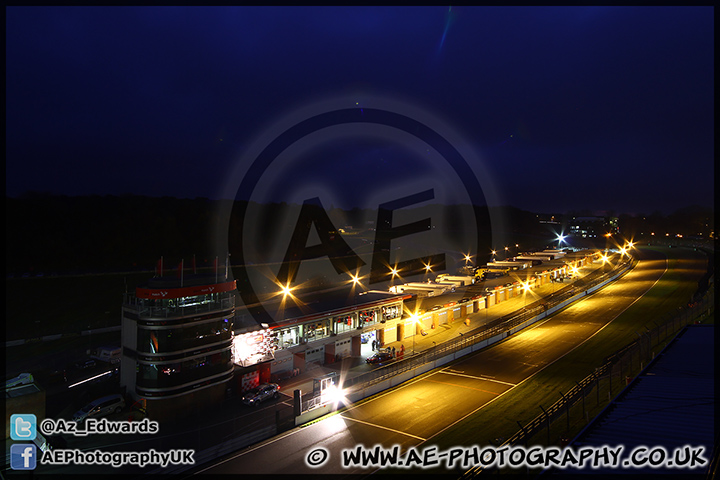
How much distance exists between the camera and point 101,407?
21.8 m

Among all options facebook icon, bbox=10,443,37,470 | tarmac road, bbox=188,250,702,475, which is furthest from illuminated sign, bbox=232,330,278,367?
facebook icon, bbox=10,443,37,470

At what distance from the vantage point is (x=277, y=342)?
28.5 metres

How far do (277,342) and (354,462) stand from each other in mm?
12519

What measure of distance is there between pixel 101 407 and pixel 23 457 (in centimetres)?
398

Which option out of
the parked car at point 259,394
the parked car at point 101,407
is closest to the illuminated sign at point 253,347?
the parked car at point 259,394

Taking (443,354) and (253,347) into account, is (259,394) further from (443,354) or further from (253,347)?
(443,354)

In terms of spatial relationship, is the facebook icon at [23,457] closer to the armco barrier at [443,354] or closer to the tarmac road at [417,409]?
the tarmac road at [417,409]

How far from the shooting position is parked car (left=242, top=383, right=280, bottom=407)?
922 inches

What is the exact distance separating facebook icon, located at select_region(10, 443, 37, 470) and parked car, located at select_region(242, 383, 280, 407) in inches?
372

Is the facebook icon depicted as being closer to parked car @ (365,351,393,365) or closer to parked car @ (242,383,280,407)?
parked car @ (242,383,280,407)

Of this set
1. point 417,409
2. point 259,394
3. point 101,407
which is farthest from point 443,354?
point 101,407

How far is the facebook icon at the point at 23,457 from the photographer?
694 inches

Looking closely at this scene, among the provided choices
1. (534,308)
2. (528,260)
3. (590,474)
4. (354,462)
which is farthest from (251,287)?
(590,474)

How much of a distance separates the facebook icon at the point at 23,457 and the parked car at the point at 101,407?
3046 mm
